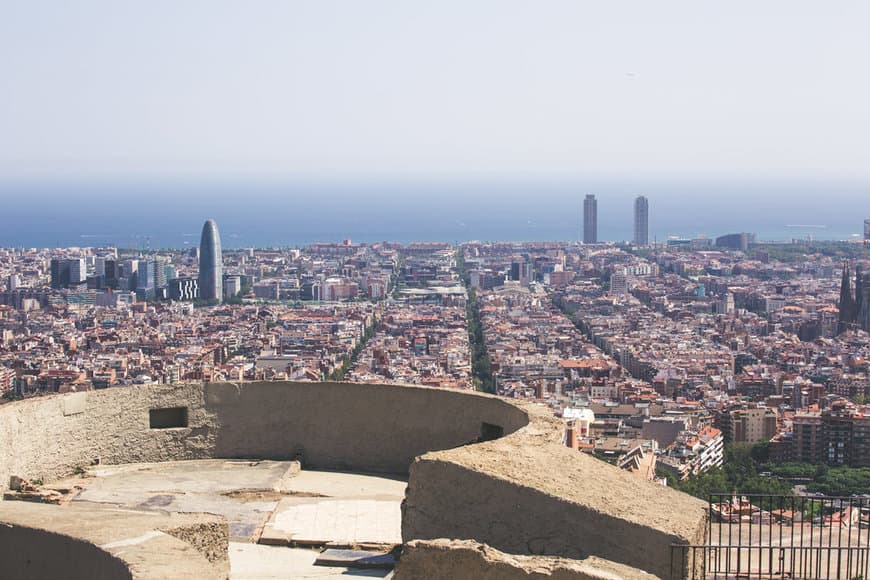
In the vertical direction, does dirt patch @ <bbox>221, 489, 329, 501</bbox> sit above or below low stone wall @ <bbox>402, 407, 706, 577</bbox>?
below

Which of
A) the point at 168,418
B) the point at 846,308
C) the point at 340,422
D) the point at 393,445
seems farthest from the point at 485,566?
the point at 846,308

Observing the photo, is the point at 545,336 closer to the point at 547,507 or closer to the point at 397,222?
the point at 547,507

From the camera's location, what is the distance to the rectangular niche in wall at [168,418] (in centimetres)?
715

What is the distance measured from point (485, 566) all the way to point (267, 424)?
3.29m

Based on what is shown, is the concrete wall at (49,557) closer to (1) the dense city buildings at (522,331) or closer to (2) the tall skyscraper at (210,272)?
(1) the dense city buildings at (522,331)

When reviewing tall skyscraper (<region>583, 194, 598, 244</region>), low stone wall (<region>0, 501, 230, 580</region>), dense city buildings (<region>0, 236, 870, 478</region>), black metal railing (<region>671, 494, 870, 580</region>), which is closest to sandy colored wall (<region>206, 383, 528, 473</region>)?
black metal railing (<region>671, 494, 870, 580</region>)

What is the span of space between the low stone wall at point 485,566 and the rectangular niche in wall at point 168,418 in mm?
3172

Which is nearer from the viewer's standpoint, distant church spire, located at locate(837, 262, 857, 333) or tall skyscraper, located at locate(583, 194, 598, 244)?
distant church spire, located at locate(837, 262, 857, 333)

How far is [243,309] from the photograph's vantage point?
6700 centimetres

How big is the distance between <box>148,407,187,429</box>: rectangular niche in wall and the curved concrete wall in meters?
0.04

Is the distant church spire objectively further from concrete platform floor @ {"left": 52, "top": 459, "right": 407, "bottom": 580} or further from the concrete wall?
the concrete wall

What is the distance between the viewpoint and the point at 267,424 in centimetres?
720

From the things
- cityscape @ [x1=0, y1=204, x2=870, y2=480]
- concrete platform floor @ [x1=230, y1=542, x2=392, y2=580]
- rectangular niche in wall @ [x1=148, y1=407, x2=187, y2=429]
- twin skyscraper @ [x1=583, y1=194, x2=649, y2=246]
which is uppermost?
rectangular niche in wall @ [x1=148, y1=407, x2=187, y2=429]

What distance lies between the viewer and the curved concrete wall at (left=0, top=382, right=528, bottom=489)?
6770 mm
